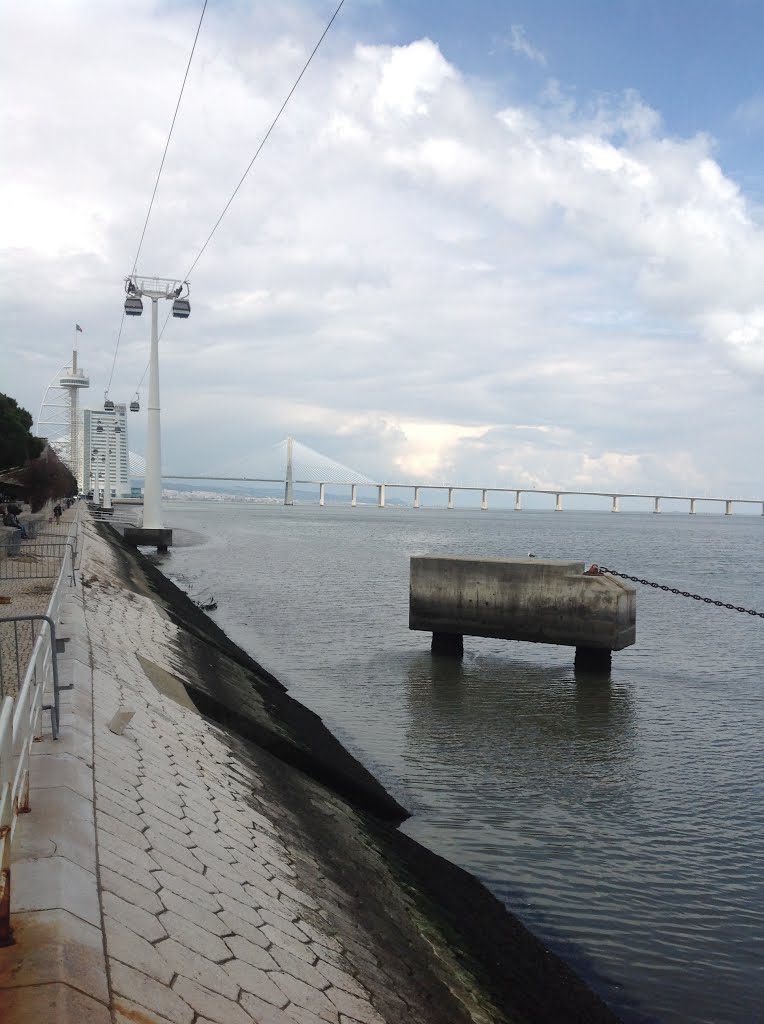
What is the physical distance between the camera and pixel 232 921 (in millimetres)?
4566

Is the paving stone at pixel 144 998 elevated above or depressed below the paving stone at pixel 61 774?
below

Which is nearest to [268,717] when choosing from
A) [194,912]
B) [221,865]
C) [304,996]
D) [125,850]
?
[221,865]

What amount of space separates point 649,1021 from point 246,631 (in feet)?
60.5

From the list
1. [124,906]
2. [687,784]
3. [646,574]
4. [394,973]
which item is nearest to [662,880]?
[687,784]

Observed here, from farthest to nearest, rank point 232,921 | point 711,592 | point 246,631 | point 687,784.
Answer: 1. point 711,592
2. point 246,631
3. point 687,784
4. point 232,921

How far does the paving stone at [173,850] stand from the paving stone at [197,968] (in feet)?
3.31

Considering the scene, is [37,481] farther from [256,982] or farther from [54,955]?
[54,955]

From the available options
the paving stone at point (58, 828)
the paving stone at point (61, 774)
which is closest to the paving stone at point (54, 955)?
the paving stone at point (58, 828)

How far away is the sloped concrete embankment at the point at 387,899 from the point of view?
5.17m

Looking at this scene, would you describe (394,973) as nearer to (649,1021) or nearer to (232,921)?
(232,921)

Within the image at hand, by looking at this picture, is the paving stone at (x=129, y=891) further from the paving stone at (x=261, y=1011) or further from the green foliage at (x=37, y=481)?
the green foliage at (x=37, y=481)

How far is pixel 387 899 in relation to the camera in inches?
253

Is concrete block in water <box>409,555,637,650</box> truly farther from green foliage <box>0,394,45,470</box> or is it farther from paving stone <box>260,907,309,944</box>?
green foliage <box>0,394,45,470</box>

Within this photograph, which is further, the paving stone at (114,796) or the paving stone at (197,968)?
the paving stone at (114,796)
